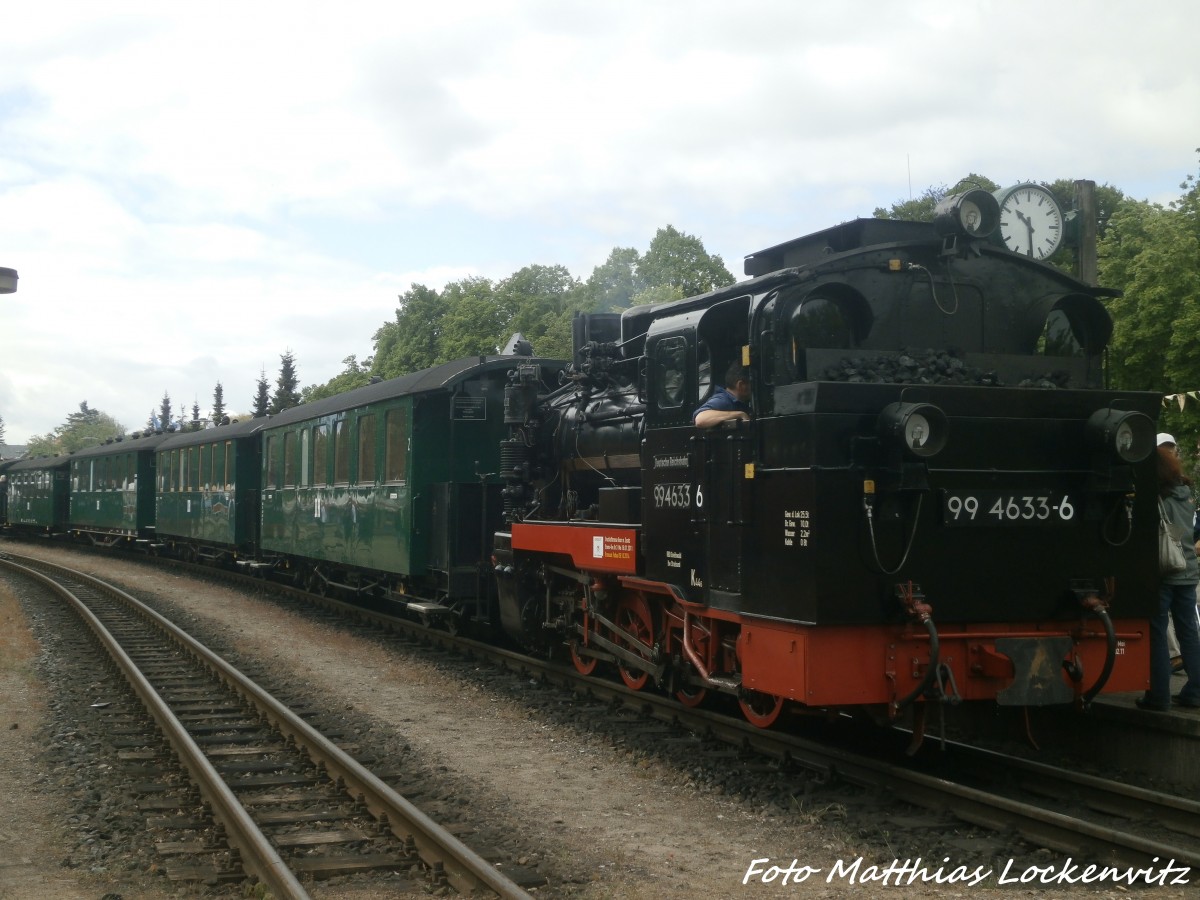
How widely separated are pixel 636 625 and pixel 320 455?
29.1 feet

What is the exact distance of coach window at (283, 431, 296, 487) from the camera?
17656 mm

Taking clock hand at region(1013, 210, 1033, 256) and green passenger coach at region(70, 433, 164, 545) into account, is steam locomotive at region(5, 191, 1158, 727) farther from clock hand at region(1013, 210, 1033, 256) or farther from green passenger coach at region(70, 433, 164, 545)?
green passenger coach at region(70, 433, 164, 545)

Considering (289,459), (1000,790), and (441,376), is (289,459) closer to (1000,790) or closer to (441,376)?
(441,376)

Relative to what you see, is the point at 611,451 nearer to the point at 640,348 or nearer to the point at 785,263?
the point at 640,348

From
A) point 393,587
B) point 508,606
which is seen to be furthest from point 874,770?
point 393,587

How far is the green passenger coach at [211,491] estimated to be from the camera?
70.9 ft

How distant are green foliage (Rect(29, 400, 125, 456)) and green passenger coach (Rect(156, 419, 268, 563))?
108 meters

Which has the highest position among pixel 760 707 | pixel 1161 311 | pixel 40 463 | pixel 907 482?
pixel 1161 311

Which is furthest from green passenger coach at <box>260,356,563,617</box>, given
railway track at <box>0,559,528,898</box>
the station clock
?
the station clock

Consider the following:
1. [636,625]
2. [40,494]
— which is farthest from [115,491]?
[636,625]

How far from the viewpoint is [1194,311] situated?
93.2 ft

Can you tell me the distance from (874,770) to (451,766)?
8.85 ft

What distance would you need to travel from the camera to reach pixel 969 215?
666 cm

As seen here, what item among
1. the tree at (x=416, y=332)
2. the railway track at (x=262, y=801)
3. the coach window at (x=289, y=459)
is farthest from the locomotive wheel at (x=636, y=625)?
the tree at (x=416, y=332)
